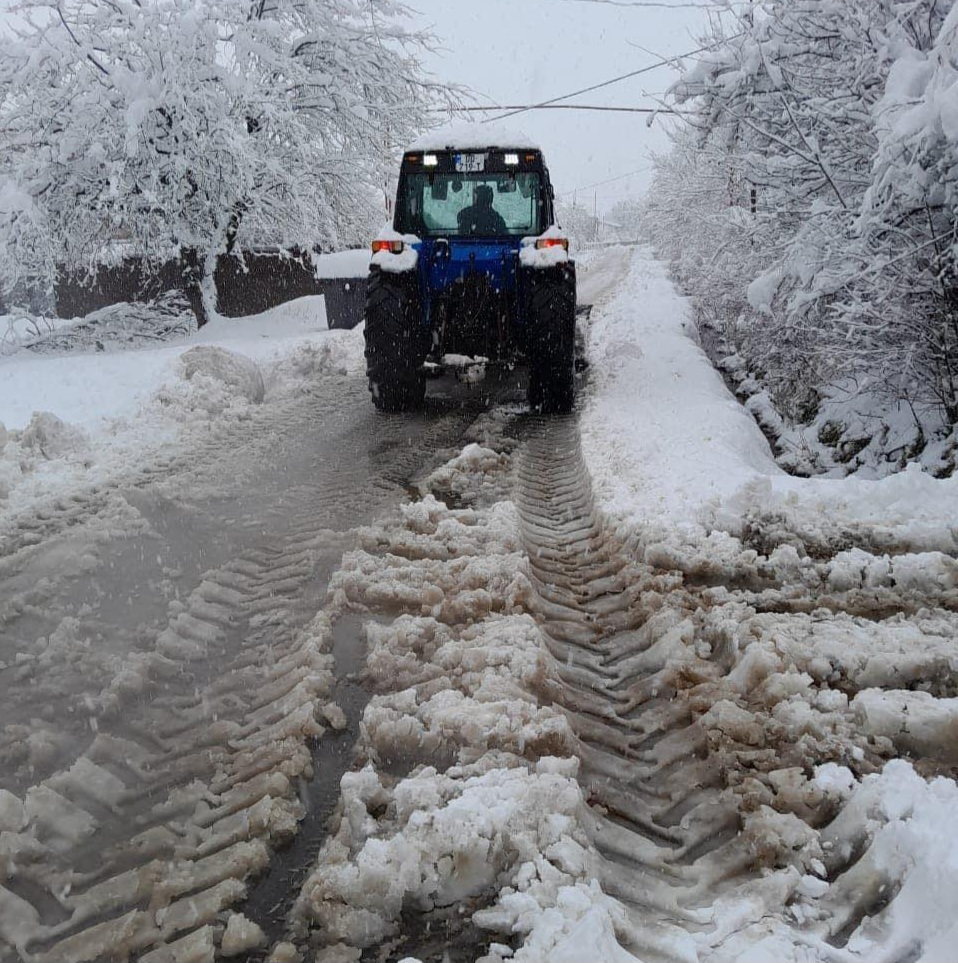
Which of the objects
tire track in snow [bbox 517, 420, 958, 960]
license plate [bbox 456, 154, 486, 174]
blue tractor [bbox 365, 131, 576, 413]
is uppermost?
license plate [bbox 456, 154, 486, 174]

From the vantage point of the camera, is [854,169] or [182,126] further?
[182,126]

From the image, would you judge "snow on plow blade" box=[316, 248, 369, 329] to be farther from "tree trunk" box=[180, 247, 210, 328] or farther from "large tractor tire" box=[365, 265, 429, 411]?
"large tractor tire" box=[365, 265, 429, 411]

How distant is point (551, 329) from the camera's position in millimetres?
6801

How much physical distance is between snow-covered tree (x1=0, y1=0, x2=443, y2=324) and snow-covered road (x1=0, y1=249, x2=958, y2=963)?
29.9 ft

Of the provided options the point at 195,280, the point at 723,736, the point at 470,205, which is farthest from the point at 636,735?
the point at 195,280

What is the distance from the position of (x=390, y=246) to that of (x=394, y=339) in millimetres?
796

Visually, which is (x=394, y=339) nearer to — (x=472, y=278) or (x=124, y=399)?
(x=472, y=278)

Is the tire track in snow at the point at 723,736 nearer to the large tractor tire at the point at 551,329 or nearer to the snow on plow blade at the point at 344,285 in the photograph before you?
the large tractor tire at the point at 551,329

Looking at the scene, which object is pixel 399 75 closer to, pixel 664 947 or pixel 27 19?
pixel 27 19

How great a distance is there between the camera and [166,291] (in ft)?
48.4

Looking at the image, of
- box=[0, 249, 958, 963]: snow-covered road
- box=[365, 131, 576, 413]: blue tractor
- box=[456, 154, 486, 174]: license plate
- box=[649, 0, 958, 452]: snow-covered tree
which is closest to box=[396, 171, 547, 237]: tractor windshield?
box=[365, 131, 576, 413]: blue tractor

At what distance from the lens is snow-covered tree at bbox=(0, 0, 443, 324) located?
11.7 m

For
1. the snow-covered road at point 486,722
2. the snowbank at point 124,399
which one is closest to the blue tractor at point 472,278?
the snowbank at point 124,399

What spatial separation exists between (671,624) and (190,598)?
197cm
